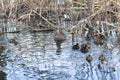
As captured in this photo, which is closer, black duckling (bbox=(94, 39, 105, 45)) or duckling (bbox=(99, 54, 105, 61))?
duckling (bbox=(99, 54, 105, 61))

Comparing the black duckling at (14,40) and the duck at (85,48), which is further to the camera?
the black duckling at (14,40)

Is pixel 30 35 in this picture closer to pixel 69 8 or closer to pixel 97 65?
pixel 69 8

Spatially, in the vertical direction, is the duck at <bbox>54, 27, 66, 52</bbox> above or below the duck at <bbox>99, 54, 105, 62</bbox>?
above

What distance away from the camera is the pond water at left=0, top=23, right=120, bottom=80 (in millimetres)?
8062

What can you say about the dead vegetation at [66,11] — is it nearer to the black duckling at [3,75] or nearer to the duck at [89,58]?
the duck at [89,58]

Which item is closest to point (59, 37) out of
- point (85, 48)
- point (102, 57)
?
point (85, 48)

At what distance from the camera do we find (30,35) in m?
12.0

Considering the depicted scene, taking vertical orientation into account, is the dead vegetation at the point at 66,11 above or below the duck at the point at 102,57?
above

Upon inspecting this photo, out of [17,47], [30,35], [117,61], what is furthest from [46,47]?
[117,61]

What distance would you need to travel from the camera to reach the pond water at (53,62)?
806 cm

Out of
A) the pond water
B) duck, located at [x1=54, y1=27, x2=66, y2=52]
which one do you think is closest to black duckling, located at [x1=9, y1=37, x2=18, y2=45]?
the pond water

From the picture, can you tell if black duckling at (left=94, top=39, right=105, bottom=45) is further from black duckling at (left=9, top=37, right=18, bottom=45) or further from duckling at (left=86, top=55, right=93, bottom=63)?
black duckling at (left=9, top=37, right=18, bottom=45)

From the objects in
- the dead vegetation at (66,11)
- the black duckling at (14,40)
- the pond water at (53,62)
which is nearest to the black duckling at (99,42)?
the pond water at (53,62)

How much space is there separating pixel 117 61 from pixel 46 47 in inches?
90.6
